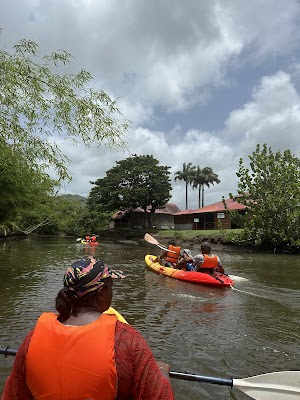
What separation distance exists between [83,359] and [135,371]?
31 centimetres

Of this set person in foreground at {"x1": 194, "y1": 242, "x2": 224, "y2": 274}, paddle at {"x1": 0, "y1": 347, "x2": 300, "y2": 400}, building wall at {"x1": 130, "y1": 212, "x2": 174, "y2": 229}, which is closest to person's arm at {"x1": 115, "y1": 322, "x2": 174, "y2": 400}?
paddle at {"x1": 0, "y1": 347, "x2": 300, "y2": 400}

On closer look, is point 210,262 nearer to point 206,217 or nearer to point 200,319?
point 200,319

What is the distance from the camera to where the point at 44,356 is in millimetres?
1979

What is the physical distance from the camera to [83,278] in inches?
83.6

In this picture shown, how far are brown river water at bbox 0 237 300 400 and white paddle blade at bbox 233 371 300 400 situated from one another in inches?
44.7

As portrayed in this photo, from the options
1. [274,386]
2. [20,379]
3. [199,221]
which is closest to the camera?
[20,379]

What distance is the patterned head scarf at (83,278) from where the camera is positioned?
2.12m

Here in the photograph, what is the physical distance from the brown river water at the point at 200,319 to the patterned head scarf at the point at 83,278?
2896 millimetres

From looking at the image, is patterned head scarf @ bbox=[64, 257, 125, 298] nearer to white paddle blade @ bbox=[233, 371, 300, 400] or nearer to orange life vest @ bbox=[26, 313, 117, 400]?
orange life vest @ bbox=[26, 313, 117, 400]

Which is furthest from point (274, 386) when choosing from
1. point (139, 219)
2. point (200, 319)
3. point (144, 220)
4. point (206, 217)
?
point (144, 220)

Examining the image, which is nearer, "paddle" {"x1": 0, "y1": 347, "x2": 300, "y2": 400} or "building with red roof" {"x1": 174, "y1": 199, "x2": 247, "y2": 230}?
"paddle" {"x1": 0, "y1": 347, "x2": 300, "y2": 400}

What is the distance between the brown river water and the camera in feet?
16.5

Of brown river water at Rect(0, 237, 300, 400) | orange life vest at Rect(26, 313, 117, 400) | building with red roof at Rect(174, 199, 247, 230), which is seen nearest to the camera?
orange life vest at Rect(26, 313, 117, 400)

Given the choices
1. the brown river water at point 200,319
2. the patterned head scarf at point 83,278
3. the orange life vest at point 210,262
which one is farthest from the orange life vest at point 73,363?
the orange life vest at point 210,262
